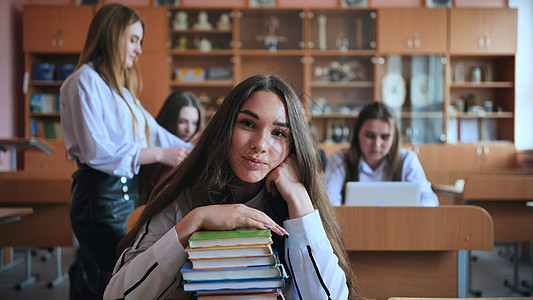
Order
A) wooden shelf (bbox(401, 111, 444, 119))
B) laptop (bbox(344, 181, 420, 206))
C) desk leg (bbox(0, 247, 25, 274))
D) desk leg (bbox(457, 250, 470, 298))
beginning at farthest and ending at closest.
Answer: wooden shelf (bbox(401, 111, 444, 119))
desk leg (bbox(0, 247, 25, 274))
laptop (bbox(344, 181, 420, 206))
desk leg (bbox(457, 250, 470, 298))

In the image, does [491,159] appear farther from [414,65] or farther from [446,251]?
[446,251]

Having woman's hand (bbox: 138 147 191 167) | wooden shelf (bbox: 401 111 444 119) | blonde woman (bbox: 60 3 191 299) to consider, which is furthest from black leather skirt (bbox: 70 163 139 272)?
wooden shelf (bbox: 401 111 444 119)

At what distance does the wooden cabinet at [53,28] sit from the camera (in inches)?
222

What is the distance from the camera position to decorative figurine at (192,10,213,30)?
568cm

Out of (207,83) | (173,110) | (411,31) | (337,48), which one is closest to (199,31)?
(207,83)

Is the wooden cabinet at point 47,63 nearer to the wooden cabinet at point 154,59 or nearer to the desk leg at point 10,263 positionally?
the wooden cabinet at point 154,59

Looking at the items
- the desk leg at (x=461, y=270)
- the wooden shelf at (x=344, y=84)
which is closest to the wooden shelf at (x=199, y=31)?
the wooden shelf at (x=344, y=84)

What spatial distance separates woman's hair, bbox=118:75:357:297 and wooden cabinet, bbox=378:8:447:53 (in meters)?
4.92

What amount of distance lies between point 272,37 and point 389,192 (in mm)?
4122

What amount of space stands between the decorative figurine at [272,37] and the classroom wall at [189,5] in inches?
16.5

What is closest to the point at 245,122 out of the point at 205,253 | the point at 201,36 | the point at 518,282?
the point at 205,253

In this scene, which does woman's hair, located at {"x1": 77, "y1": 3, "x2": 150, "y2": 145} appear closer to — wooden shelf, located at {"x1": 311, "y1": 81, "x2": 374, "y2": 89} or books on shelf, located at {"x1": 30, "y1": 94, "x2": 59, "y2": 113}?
wooden shelf, located at {"x1": 311, "y1": 81, "x2": 374, "y2": 89}

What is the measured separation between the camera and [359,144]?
272 centimetres

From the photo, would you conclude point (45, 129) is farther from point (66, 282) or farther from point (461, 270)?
point (461, 270)
